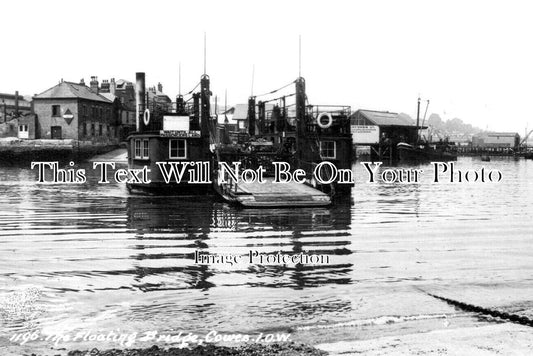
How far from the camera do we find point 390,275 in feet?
40.5

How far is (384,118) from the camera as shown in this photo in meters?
96.9

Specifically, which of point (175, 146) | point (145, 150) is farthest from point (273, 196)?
point (145, 150)

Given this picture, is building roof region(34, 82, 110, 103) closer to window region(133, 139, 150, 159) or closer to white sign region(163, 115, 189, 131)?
window region(133, 139, 150, 159)

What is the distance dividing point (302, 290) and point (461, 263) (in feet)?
15.5

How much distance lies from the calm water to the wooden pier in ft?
3.18

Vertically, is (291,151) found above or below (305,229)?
above

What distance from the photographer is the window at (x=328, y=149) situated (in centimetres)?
3041

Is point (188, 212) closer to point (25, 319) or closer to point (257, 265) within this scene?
point (257, 265)

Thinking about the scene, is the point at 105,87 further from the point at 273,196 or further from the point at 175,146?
the point at 273,196

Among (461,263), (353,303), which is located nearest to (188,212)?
(461,263)

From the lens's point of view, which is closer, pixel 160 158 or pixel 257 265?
pixel 257 265

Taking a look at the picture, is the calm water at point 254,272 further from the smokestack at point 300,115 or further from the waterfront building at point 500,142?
the waterfront building at point 500,142

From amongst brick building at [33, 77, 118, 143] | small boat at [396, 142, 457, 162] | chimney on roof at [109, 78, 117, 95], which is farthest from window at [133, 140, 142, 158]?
small boat at [396, 142, 457, 162]

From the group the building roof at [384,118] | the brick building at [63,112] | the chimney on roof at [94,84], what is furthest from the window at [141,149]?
the building roof at [384,118]
